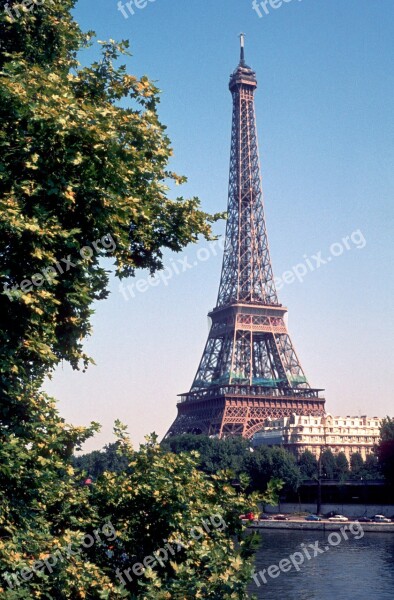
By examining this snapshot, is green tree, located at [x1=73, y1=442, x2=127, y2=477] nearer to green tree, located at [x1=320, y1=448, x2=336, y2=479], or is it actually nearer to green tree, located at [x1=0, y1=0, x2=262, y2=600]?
green tree, located at [x1=320, y1=448, x2=336, y2=479]

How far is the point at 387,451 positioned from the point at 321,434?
Result: 46.1 m

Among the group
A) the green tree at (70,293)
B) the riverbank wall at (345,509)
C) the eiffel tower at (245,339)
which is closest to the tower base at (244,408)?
the eiffel tower at (245,339)

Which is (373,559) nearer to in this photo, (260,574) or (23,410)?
(260,574)

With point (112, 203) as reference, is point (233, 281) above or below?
above

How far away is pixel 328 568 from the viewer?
51906 mm

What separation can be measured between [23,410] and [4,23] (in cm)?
835

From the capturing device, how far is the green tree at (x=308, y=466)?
11369 cm

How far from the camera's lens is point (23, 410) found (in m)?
14.0

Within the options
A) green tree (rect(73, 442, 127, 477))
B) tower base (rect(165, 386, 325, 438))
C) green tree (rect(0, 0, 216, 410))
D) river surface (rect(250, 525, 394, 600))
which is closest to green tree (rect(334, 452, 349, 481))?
tower base (rect(165, 386, 325, 438))

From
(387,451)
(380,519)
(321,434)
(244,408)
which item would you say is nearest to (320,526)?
(380,519)

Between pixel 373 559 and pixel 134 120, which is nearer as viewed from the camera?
pixel 134 120

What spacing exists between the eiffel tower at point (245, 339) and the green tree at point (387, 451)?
33669 millimetres

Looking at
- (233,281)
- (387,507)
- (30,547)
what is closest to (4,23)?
(30,547)

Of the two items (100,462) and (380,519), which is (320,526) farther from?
(100,462)
